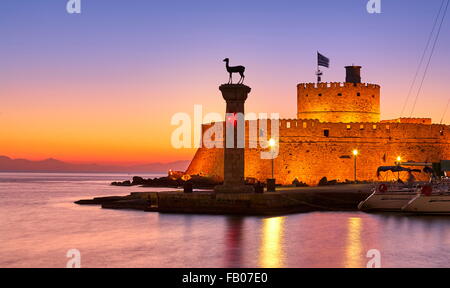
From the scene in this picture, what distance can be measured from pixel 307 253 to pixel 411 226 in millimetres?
7202

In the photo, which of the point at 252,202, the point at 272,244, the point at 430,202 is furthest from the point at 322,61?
the point at 272,244

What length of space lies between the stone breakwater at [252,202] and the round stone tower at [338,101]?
1471 cm

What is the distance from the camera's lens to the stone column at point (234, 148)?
24.6 meters

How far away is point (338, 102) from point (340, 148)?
3.90m

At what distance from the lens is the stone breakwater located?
79.7 ft

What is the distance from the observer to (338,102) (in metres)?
42.6

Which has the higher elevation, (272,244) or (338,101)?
(338,101)

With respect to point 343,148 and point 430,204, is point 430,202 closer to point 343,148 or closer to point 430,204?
point 430,204

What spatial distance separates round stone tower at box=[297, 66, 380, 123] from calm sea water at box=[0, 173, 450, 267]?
18.9m


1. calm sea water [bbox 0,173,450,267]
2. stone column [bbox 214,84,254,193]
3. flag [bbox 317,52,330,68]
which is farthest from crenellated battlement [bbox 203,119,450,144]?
calm sea water [bbox 0,173,450,267]
